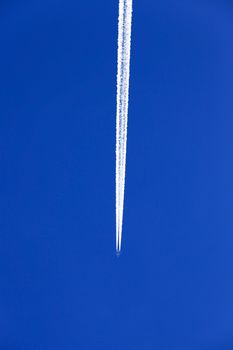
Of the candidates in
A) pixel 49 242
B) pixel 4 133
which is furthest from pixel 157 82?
pixel 49 242

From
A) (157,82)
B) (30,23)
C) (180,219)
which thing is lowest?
(180,219)

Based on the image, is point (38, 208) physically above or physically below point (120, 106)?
below

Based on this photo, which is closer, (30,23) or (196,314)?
(30,23)

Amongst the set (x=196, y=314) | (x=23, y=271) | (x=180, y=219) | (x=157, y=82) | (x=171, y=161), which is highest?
(x=157, y=82)

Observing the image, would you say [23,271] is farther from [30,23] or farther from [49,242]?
[30,23]

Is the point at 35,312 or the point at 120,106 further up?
Result: the point at 120,106

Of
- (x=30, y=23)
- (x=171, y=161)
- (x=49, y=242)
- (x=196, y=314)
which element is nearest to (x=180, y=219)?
(x=171, y=161)

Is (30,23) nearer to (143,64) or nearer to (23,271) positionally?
(143,64)
